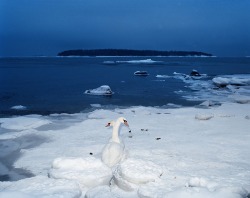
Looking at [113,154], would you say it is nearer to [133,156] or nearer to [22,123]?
[133,156]

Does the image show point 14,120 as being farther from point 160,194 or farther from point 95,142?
point 160,194

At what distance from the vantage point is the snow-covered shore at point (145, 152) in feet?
23.1

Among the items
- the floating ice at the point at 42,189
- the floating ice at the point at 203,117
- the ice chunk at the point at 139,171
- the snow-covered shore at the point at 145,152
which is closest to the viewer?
the floating ice at the point at 42,189

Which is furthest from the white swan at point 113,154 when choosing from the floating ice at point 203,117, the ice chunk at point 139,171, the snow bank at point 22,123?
the floating ice at point 203,117

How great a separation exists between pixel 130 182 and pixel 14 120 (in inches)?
358

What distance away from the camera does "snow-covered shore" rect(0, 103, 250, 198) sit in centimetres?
704

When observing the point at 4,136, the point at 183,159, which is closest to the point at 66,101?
the point at 4,136

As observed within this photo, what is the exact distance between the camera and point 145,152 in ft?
32.6

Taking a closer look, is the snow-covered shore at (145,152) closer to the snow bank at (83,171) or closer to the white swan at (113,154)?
the snow bank at (83,171)

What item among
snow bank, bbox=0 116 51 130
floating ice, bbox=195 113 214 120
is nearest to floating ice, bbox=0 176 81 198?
snow bank, bbox=0 116 51 130

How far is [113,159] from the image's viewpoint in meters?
8.56

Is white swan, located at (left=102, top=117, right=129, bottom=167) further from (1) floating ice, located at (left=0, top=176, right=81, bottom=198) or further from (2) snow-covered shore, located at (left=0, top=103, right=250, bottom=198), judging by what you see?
(1) floating ice, located at (left=0, top=176, right=81, bottom=198)

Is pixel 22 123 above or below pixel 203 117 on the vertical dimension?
below

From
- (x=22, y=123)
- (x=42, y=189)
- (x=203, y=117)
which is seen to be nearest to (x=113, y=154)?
(x=42, y=189)
